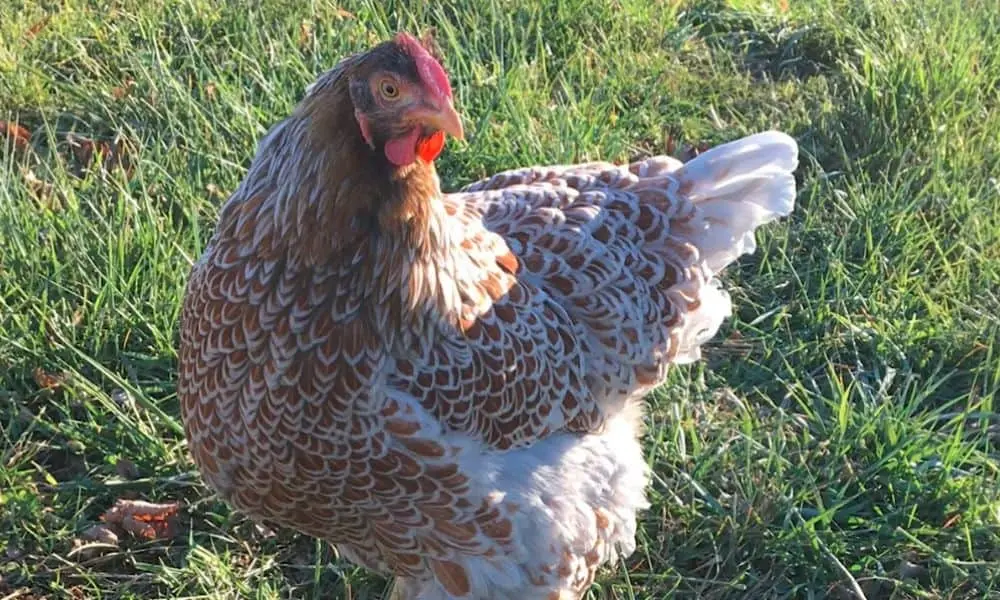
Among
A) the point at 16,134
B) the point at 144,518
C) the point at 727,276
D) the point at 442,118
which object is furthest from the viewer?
the point at 16,134

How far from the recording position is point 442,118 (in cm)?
180

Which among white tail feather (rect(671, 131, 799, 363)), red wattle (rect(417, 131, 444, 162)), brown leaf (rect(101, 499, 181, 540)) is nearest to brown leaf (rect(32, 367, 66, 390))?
brown leaf (rect(101, 499, 181, 540))

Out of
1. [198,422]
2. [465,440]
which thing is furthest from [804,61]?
[198,422]

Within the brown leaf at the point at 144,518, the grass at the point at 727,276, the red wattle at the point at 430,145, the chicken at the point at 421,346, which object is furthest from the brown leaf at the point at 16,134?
the red wattle at the point at 430,145

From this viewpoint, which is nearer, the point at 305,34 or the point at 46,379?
the point at 46,379

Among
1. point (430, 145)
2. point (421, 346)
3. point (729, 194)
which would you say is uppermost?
point (430, 145)

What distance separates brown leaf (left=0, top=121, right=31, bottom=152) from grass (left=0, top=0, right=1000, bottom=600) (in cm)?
5

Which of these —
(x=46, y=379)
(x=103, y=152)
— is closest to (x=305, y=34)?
(x=103, y=152)

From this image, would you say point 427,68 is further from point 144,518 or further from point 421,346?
point 144,518

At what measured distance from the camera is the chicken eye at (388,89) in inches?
70.7

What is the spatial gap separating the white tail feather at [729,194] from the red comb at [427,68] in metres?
1.05

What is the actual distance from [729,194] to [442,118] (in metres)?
1.17

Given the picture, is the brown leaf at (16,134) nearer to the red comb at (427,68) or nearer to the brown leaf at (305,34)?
the brown leaf at (305,34)

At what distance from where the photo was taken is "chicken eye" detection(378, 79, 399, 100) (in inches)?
70.7
